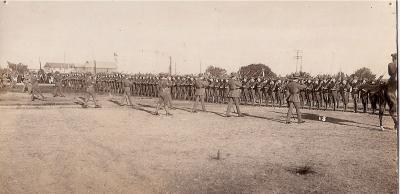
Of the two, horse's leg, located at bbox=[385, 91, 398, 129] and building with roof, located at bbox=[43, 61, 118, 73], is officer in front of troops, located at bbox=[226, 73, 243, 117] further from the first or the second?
building with roof, located at bbox=[43, 61, 118, 73]

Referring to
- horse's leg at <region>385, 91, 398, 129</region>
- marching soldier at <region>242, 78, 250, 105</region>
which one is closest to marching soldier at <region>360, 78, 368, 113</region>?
marching soldier at <region>242, 78, 250, 105</region>

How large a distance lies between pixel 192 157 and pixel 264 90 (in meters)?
13.4

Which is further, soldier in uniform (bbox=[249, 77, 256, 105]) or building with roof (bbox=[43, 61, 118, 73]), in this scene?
building with roof (bbox=[43, 61, 118, 73])

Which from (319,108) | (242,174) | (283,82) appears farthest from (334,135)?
(283,82)

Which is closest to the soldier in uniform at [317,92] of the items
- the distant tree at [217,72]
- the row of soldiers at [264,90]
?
the row of soldiers at [264,90]

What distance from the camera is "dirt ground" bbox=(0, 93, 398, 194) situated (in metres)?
5.86

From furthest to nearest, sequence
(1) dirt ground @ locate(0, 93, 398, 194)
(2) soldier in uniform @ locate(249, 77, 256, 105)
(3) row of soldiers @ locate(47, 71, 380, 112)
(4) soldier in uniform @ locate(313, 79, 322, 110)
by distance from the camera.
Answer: (2) soldier in uniform @ locate(249, 77, 256, 105) < (4) soldier in uniform @ locate(313, 79, 322, 110) < (3) row of soldiers @ locate(47, 71, 380, 112) < (1) dirt ground @ locate(0, 93, 398, 194)


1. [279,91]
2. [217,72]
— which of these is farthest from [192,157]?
[217,72]

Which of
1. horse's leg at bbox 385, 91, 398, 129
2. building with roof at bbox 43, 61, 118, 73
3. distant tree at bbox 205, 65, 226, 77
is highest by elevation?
building with roof at bbox 43, 61, 118, 73

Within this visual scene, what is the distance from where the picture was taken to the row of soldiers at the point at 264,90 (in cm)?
1769

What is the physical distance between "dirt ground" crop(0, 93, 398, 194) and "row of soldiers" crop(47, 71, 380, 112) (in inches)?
183

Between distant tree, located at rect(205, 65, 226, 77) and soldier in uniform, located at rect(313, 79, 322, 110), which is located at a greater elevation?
distant tree, located at rect(205, 65, 226, 77)

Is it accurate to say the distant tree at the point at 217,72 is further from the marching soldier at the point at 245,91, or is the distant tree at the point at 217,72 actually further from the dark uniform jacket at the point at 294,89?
the dark uniform jacket at the point at 294,89

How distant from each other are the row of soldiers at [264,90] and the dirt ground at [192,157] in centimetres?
465
